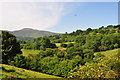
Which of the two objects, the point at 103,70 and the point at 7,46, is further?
the point at 7,46

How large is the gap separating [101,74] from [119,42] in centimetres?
12480

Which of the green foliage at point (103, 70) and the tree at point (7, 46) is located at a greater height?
the tree at point (7, 46)

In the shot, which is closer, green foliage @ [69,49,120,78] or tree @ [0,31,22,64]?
green foliage @ [69,49,120,78]

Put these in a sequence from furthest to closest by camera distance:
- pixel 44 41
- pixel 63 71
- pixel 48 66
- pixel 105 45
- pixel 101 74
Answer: pixel 44 41 < pixel 105 45 < pixel 48 66 < pixel 63 71 < pixel 101 74

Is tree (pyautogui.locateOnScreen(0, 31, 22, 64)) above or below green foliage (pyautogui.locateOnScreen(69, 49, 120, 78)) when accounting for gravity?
above

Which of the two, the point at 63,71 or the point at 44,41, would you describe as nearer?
the point at 63,71

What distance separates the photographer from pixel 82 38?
15788cm

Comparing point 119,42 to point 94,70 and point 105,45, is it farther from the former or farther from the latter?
point 94,70

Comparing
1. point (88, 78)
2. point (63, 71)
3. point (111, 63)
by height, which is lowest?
point (63, 71)

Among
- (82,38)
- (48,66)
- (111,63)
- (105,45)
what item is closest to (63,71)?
(48,66)

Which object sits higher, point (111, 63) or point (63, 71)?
point (111, 63)

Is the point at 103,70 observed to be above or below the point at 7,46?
below

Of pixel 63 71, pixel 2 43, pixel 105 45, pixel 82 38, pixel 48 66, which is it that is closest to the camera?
pixel 2 43

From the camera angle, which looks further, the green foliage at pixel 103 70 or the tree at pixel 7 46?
the tree at pixel 7 46
